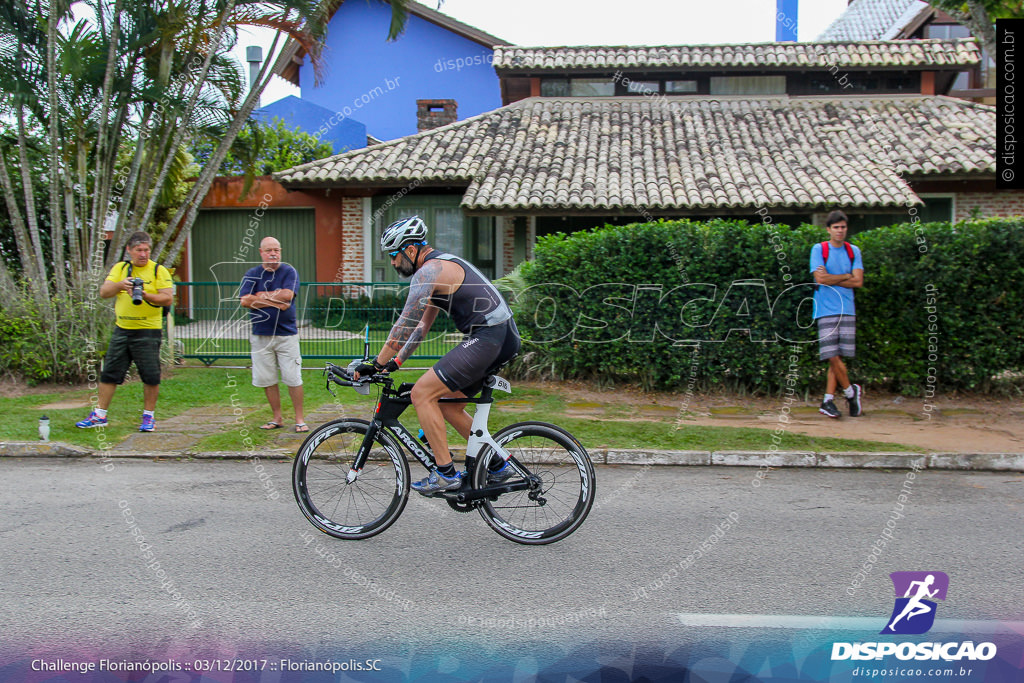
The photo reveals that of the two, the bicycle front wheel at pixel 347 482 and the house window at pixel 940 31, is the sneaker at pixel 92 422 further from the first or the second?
the house window at pixel 940 31

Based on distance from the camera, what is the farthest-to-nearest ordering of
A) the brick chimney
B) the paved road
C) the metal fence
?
1. the brick chimney
2. the metal fence
3. the paved road

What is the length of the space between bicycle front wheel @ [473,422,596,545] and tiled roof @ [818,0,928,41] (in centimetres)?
2905

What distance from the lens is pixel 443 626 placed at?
3768 millimetres

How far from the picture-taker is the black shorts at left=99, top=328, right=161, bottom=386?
7.89m

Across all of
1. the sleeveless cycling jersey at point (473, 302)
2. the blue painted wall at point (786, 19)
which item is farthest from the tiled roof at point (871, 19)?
the sleeveless cycling jersey at point (473, 302)

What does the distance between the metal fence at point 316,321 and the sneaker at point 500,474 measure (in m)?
6.76

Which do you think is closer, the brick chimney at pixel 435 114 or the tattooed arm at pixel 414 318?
the tattooed arm at pixel 414 318

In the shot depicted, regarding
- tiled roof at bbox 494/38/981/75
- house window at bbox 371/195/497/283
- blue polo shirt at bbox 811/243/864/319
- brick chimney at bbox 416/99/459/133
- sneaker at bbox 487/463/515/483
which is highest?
tiled roof at bbox 494/38/981/75

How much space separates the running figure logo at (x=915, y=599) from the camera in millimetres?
3766

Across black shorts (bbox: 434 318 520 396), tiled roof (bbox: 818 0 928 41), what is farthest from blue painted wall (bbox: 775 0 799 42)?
black shorts (bbox: 434 318 520 396)

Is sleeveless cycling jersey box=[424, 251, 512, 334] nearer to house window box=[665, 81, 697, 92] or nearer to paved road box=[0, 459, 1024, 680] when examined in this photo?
paved road box=[0, 459, 1024, 680]

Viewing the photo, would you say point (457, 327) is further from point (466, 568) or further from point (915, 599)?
point (915, 599)

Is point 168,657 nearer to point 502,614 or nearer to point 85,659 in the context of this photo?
point 85,659

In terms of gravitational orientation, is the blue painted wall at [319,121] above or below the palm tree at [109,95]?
above
